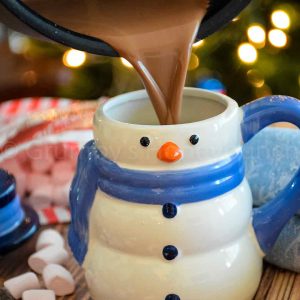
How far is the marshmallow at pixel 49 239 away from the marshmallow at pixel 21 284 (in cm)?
6

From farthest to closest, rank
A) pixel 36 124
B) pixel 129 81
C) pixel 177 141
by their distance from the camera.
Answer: pixel 129 81 → pixel 36 124 → pixel 177 141

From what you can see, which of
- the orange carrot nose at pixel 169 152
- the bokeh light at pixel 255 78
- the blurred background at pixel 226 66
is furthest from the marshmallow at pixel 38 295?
the bokeh light at pixel 255 78

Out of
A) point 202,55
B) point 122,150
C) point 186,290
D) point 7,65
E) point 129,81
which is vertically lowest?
point 7,65

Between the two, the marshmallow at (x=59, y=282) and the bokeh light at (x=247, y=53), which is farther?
the bokeh light at (x=247, y=53)

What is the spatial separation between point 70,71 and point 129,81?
238 millimetres

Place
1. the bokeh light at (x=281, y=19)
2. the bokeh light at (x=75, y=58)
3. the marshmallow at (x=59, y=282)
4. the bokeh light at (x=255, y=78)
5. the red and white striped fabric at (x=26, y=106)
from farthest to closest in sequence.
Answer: the bokeh light at (x=75, y=58) < the bokeh light at (x=255, y=78) < the bokeh light at (x=281, y=19) < the red and white striped fabric at (x=26, y=106) < the marshmallow at (x=59, y=282)

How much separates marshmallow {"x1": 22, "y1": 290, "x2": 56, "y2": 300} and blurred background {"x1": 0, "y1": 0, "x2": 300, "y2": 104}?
85cm

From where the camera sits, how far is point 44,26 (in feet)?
1.94

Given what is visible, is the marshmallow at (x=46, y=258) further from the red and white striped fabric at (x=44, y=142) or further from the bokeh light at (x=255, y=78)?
the bokeh light at (x=255, y=78)

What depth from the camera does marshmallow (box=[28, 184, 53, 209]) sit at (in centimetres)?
87

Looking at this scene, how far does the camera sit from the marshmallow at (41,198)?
0.87 meters

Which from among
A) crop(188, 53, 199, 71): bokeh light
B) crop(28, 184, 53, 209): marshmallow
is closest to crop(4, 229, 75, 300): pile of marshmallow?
crop(28, 184, 53, 209): marshmallow

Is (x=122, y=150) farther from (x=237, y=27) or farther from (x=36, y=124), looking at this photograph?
(x=237, y=27)

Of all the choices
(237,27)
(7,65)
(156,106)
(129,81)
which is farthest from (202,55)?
(156,106)
